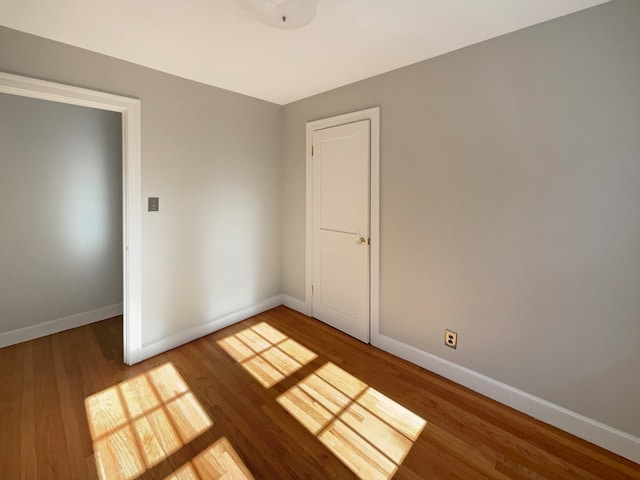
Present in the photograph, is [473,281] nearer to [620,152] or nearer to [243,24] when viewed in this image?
[620,152]

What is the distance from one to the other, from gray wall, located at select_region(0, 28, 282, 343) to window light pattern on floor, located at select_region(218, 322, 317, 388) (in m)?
0.41

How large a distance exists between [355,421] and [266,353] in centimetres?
103

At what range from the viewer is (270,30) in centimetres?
183

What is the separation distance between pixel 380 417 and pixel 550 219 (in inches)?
63.4

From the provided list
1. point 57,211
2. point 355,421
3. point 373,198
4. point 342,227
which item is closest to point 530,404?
point 355,421

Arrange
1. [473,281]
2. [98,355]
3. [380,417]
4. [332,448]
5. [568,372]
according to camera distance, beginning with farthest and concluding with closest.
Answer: [98,355], [473,281], [380,417], [568,372], [332,448]

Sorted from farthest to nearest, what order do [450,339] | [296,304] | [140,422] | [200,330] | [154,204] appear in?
[296,304] < [200,330] < [154,204] < [450,339] < [140,422]

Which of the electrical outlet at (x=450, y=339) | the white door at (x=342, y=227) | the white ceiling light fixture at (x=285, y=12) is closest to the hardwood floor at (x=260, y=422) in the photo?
the electrical outlet at (x=450, y=339)

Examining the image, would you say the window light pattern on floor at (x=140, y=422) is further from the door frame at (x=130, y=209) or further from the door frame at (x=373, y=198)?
the door frame at (x=373, y=198)

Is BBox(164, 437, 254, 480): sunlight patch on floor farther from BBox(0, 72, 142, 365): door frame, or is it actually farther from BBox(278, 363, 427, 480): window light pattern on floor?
BBox(0, 72, 142, 365): door frame

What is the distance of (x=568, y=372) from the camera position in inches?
69.2

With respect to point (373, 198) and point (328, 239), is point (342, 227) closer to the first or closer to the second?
point (328, 239)

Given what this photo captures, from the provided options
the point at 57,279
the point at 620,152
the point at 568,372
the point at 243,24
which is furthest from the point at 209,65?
the point at 568,372

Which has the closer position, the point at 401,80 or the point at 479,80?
the point at 479,80
